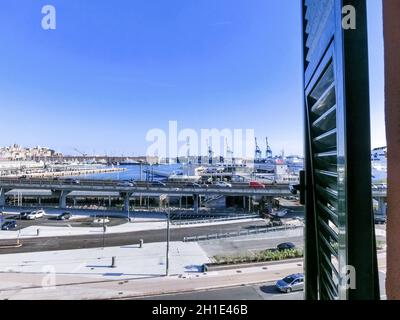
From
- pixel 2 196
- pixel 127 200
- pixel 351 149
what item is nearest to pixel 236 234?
pixel 127 200

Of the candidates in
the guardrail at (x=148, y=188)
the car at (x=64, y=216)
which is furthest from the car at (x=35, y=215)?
the guardrail at (x=148, y=188)

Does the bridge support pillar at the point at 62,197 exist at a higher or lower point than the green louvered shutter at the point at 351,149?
lower

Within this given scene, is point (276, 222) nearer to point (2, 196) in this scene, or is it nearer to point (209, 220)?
point (209, 220)

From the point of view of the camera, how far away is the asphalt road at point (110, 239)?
47.3 feet

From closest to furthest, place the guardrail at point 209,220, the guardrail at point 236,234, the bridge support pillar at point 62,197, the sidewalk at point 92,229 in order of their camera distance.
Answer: the guardrail at point 236,234, the sidewalk at point 92,229, the guardrail at point 209,220, the bridge support pillar at point 62,197

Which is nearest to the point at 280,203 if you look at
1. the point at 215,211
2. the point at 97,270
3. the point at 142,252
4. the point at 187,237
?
the point at 215,211

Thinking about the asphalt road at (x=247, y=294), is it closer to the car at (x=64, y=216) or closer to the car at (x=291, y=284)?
the car at (x=291, y=284)

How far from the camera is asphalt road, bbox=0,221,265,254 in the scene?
14422 millimetres

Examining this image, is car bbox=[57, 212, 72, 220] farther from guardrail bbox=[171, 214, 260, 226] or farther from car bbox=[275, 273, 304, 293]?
car bbox=[275, 273, 304, 293]

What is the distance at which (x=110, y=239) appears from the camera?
16.0 metres

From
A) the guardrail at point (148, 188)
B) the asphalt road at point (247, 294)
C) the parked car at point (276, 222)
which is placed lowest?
the parked car at point (276, 222)

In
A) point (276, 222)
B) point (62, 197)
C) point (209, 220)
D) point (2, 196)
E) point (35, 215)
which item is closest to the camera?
point (276, 222)

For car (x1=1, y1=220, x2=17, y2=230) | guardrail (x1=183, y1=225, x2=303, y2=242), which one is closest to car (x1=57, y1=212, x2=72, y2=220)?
car (x1=1, y1=220, x2=17, y2=230)
